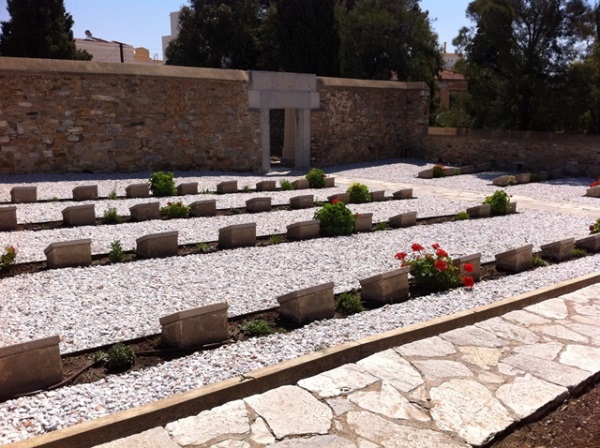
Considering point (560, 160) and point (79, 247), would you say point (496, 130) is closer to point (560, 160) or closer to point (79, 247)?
point (560, 160)

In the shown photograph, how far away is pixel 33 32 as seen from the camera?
20828mm

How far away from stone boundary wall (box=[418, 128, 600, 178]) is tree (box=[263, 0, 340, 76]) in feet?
18.4

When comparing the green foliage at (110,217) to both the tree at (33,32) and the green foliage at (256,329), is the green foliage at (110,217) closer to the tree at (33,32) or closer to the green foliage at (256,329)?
the green foliage at (256,329)

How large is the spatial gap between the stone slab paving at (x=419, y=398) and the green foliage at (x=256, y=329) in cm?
87

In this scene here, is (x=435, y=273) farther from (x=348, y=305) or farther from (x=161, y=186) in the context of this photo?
(x=161, y=186)

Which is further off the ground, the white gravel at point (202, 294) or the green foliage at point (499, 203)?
the green foliage at point (499, 203)

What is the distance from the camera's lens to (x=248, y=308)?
5.44 metres

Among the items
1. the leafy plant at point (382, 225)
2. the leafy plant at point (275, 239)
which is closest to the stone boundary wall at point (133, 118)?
the leafy plant at point (275, 239)

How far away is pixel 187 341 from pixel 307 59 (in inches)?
796

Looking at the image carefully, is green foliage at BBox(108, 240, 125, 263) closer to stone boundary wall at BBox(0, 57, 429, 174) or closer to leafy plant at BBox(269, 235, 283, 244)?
leafy plant at BBox(269, 235, 283, 244)

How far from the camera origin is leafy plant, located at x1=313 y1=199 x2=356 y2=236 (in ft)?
28.5

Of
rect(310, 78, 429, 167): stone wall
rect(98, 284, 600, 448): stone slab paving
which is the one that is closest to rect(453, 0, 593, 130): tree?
rect(310, 78, 429, 167): stone wall

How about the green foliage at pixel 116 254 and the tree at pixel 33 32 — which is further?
the tree at pixel 33 32

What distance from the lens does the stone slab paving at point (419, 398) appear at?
3.32 m
